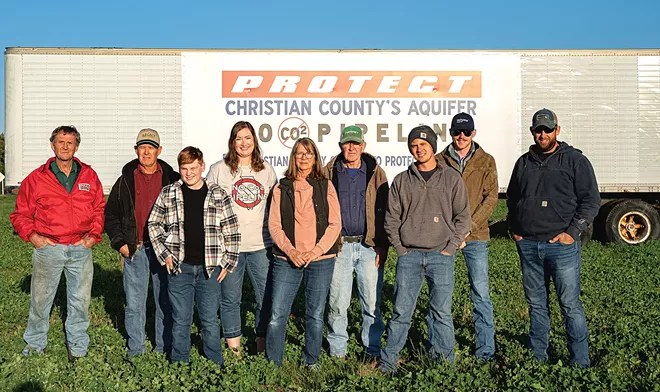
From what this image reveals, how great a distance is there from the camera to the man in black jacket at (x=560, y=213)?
4.77m

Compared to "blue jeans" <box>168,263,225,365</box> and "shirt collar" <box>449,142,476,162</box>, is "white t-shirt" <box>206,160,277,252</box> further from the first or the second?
"shirt collar" <box>449,142,476,162</box>

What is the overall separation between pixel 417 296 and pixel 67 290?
3.12 meters

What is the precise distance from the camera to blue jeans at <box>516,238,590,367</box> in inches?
190

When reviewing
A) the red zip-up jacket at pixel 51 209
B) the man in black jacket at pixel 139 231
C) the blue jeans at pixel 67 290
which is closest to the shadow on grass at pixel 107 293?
the blue jeans at pixel 67 290

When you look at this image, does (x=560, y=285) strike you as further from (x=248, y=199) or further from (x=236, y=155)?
(x=236, y=155)

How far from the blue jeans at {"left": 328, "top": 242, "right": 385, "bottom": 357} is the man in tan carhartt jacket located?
87 cm

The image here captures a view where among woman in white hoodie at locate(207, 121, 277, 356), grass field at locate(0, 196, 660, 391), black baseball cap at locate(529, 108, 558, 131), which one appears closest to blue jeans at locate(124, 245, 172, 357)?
grass field at locate(0, 196, 660, 391)

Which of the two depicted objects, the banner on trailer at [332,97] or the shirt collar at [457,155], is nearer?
the shirt collar at [457,155]

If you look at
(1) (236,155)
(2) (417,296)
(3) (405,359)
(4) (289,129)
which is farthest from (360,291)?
(4) (289,129)

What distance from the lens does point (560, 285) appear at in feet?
15.9

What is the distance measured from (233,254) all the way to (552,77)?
8.17 m

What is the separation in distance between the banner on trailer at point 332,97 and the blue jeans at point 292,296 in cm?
534

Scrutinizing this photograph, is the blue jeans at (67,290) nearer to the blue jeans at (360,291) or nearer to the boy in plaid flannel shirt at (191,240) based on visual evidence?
the boy in plaid flannel shirt at (191,240)

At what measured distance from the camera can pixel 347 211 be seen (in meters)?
5.23
